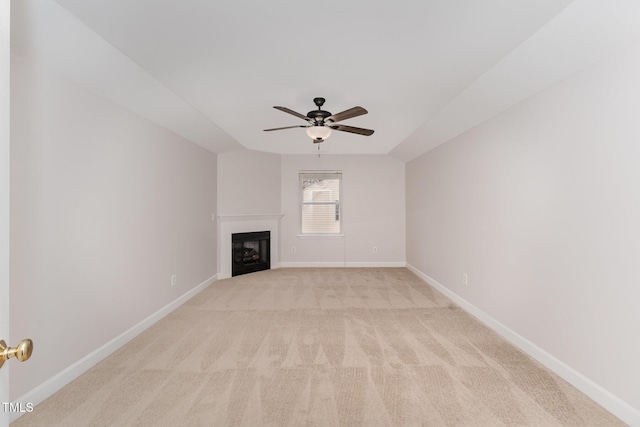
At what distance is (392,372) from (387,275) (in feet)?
12.1

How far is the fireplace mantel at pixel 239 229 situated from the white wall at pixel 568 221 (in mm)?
3960

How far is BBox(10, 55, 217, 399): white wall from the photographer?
6.68 feet

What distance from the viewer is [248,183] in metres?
6.28

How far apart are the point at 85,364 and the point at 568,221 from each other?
12.8ft

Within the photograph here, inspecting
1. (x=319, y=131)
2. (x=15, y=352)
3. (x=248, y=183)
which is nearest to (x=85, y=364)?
(x=15, y=352)

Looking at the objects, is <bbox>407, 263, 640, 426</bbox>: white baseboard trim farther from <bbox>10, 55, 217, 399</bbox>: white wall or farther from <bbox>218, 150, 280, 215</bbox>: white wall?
<bbox>218, 150, 280, 215</bbox>: white wall

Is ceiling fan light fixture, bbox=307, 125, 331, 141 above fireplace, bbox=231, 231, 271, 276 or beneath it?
above

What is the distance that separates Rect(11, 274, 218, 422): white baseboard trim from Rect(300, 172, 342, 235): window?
11.7 feet

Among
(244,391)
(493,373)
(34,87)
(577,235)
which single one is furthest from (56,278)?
(577,235)

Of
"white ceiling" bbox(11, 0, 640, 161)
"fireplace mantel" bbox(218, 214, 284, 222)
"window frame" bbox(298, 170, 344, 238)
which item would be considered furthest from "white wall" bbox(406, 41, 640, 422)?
"fireplace mantel" bbox(218, 214, 284, 222)

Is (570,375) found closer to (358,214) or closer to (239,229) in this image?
(358,214)

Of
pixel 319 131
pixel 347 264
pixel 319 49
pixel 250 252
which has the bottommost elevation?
pixel 347 264

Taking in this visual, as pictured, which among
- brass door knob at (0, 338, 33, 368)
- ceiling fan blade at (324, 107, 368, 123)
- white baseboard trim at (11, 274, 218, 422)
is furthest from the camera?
ceiling fan blade at (324, 107, 368, 123)

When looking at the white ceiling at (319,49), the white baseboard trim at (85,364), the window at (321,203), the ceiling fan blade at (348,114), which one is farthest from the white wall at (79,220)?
the window at (321,203)
